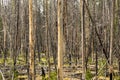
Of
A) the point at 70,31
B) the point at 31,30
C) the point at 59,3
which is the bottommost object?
the point at 70,31

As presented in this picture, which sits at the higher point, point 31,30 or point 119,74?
point 31,30

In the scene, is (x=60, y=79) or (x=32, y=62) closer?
(x=60, y=79)

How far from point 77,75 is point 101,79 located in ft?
7.63

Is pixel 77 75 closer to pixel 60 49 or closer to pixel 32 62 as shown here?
pixel 32 62

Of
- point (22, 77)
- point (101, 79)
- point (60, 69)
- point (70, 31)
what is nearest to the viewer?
point (60, 69)

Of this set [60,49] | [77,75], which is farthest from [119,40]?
[60,49]

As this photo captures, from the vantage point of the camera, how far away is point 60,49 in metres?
5.27

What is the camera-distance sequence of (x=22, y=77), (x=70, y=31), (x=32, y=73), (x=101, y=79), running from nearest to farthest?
1. (x=32, y=73)
2. (x=101, y=79)
3. (x=22, y=77)
4. (x=70, y=31)

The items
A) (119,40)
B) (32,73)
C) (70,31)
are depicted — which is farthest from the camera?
(70,31)

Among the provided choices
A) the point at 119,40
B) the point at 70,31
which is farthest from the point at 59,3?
the point at 70,31

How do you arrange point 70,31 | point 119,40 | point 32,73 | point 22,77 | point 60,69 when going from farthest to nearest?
point 70,31, point 22,77, point 119,40, point 32,73, point 60,69

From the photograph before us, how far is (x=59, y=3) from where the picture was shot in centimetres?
529

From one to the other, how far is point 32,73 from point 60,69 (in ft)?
4.61

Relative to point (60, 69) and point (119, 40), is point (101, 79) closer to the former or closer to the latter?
point (119, 40)
